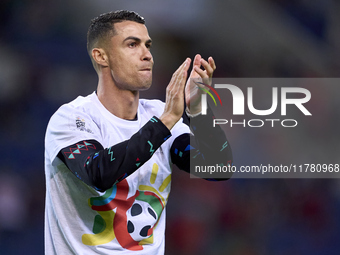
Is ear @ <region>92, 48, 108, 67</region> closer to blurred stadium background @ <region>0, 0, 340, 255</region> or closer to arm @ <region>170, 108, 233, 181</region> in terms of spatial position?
arm @ <region>170, 108, 233, 181</region>

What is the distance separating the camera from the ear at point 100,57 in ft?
7.20

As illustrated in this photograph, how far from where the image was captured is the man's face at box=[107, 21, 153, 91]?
6.86ft

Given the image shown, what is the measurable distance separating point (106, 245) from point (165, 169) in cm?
45

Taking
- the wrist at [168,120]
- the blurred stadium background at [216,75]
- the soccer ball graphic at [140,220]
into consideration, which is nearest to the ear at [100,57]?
the wrist at [168,120]

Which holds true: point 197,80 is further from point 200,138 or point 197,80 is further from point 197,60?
point 200,138

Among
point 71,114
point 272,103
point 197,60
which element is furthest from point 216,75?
point 71,114

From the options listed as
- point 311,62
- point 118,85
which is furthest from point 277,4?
point 118,85

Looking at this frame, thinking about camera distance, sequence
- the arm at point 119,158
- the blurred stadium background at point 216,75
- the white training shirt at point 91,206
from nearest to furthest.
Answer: the arm at point 119,158
the white training shirt at point 91,206
the blurred stadium background at point 216,75

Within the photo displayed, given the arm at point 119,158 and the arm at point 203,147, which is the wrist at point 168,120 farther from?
the arm at point 203,147

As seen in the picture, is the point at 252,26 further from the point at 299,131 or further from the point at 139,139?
the point at 139,139

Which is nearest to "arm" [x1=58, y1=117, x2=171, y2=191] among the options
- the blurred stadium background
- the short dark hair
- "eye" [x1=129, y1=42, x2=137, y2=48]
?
"eye" [x1=129, y1=42, x2=137, y2=48]

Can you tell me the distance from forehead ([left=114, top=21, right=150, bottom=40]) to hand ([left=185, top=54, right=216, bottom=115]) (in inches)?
12.5

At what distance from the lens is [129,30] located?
215cm

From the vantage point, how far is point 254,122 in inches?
161
